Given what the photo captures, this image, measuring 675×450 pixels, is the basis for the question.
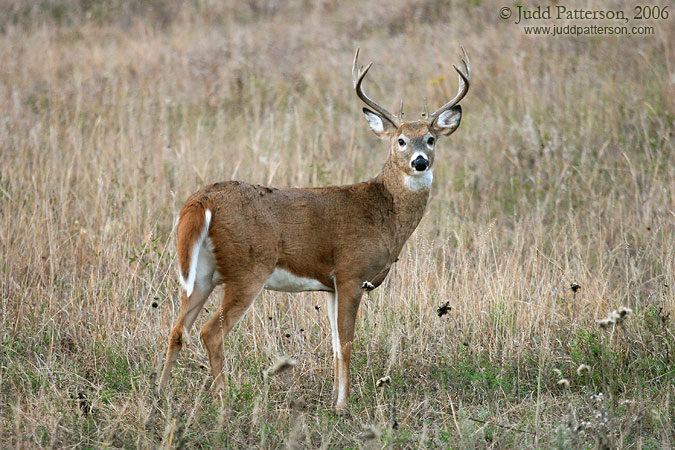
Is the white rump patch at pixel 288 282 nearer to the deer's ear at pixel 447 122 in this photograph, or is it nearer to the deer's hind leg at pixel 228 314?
the deer's hind leg at pixel 228 314

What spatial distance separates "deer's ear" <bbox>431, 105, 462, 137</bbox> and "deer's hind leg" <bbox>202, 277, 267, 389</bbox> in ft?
5.78

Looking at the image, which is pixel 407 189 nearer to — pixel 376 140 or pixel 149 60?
pixel 376 140

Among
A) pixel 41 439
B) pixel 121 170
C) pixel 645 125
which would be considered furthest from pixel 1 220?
pixel 645 125

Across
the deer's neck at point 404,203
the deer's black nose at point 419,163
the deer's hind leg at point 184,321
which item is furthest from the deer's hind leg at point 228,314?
the deer's black nose at point 419,163

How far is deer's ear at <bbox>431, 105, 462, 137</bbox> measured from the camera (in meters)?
5.56

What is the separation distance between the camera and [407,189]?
533cm

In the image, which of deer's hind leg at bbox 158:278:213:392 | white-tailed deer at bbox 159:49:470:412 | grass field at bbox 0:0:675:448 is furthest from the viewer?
white-tailed deer at bbox 159:49:470:412

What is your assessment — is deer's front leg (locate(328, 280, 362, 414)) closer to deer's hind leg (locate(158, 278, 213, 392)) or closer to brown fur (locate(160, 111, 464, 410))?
brown fur (locate(160, 111, 464, 410))

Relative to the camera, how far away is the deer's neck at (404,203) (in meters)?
5.27

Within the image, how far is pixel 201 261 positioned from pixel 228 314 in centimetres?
34

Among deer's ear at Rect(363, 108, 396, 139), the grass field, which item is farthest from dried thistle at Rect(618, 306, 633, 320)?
deer's ear at Rect(363, 108, 396, 139)

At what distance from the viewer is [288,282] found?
191 inches

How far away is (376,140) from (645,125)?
9.60 ft

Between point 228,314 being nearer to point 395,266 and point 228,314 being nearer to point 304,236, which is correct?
point 304,236
